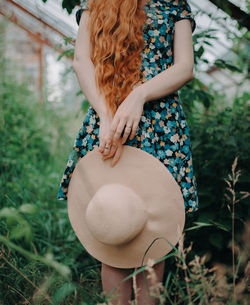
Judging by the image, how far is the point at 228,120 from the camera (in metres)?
2.18

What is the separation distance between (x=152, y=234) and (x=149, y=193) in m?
0.14

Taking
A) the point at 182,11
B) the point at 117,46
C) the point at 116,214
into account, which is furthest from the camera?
the point at 182,11

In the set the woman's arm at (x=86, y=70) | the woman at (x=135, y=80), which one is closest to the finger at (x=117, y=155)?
the woman at (x=135, y=80)

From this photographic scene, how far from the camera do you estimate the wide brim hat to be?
91cm

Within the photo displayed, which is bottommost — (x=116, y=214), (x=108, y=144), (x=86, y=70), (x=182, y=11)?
(x=116, y=214)

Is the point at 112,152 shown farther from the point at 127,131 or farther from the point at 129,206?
the point at 129,206

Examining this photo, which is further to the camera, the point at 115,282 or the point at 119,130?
the point at 115,282

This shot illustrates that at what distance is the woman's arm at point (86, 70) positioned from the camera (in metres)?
1.01

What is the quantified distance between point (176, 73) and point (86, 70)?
1.04 feet

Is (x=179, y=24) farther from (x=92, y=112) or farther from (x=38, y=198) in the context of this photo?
(x=38, y=198)

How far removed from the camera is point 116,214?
897mm

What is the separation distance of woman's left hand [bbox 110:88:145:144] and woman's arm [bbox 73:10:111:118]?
6 cm

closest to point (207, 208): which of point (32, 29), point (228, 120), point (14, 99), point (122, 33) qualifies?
point (228, 120)

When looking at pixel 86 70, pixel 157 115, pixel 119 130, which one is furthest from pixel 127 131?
pixel 86 70
